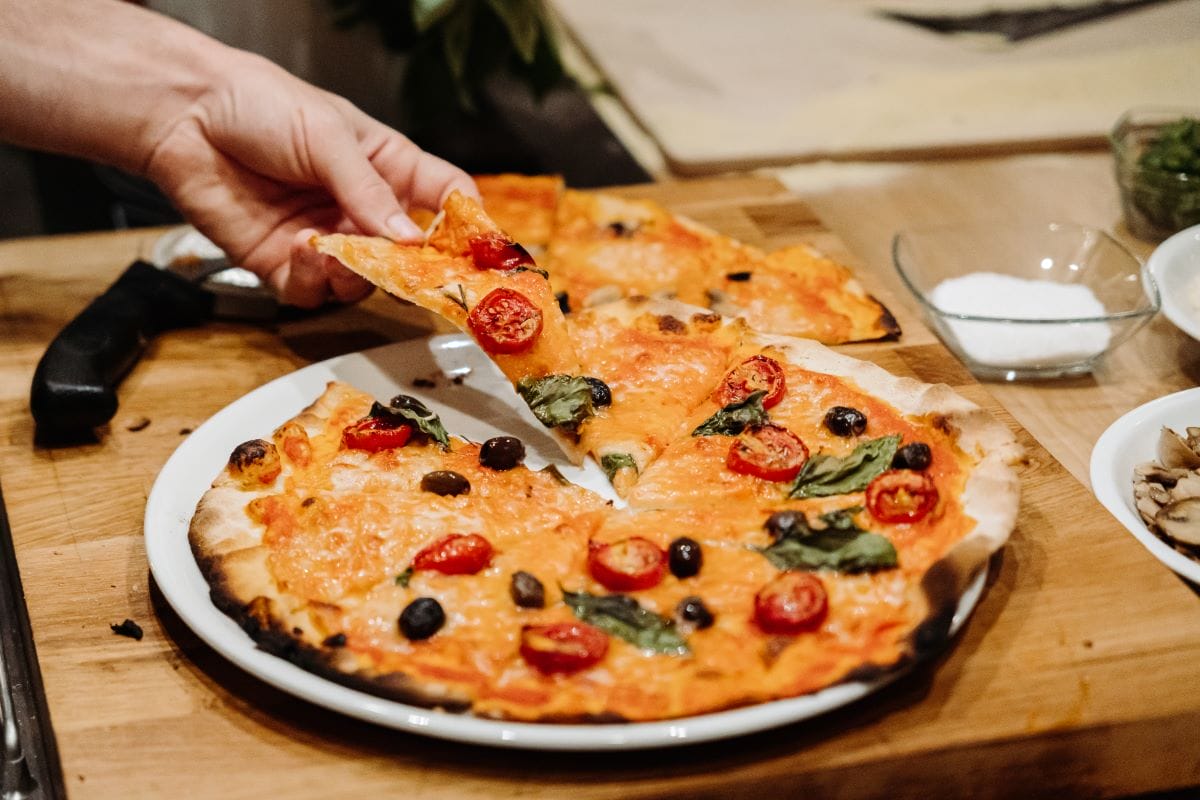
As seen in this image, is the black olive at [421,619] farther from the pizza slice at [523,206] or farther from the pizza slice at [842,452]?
the pizza slice at [523,206]

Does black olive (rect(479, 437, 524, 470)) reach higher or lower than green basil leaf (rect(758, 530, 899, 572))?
lower

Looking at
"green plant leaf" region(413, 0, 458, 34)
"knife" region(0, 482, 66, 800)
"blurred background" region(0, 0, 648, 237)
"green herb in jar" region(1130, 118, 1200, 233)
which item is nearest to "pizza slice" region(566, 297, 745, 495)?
"knife" region(0, 482, 66, 800)

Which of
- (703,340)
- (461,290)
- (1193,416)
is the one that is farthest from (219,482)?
(1193,416)

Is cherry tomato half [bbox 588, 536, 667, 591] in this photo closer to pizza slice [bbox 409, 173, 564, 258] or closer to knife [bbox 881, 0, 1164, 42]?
pizza slice [bbox 409, 173, 564, 258]

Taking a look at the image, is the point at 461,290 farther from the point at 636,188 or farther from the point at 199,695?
the point at 636,188

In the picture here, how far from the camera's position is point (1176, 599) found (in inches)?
100

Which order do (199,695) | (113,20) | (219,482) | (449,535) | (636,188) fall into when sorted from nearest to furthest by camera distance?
(199,695) < (449,535) < (219,482) < (113,20) < (636,188)

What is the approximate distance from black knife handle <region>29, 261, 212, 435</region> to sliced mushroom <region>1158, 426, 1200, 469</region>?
2758 millimetres

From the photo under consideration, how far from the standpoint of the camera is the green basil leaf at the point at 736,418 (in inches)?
115

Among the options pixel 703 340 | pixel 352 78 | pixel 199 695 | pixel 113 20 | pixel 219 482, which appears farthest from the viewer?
pixel 352 78

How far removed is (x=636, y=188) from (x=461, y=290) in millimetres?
1729

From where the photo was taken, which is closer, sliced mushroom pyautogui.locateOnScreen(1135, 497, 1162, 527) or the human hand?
sliced mushroom pyautogui.locateOnScreen(1135, 497, 1162, 527)

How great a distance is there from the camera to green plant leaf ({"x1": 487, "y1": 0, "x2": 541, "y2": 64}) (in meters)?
Answer: 5.47

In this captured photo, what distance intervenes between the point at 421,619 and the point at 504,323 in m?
1.05
